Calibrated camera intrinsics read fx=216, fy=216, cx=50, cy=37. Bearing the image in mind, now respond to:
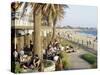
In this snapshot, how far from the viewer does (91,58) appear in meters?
1.54

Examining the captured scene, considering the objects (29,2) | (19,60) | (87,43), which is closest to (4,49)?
(19,60)

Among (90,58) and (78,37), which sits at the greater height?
(78,37)

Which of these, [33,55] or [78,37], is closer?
[33,55]

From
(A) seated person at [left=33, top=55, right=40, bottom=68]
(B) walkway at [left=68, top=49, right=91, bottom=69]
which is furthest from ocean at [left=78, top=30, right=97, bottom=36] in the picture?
(A) seated person at [left=33, top=55, right=40, bottom=68]

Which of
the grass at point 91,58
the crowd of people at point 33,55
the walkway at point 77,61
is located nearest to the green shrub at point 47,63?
the crowd of people at point 33,55

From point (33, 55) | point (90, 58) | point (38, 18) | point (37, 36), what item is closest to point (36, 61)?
point (33, 55)

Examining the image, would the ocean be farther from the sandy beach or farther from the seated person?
the seated person

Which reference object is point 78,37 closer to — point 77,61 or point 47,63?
point 77,61

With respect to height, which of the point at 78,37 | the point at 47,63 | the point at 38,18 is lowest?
the point at 47,63

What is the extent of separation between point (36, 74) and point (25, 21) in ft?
1.15

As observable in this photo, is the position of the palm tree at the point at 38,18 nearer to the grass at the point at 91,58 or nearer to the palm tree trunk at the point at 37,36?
the palm tree trunk at the point at 37,36

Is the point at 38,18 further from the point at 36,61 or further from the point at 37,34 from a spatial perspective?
the point at 36,61

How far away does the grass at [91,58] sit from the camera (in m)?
1.53

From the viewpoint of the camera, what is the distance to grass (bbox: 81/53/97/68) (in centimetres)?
153
